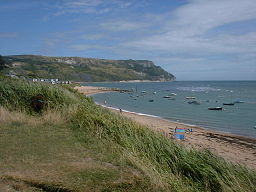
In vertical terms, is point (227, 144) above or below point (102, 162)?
below

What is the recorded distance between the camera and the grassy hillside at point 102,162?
4555 mm

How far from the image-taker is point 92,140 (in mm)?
7215

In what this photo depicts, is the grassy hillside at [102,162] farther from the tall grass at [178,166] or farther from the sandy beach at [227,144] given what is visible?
the sandy beach at [227,144]

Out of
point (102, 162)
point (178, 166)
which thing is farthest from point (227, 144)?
point (102, 162)

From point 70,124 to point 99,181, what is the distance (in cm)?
490

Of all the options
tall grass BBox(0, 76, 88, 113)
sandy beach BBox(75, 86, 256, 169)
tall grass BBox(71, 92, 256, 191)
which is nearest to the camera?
tall grass BBox(71, 92, 256, 191)

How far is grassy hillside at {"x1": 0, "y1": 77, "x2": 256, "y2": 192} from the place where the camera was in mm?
4555

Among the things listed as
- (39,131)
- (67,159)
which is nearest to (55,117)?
(39,131)

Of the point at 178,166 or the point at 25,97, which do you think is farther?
the point at 25,97

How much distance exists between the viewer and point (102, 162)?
555cm

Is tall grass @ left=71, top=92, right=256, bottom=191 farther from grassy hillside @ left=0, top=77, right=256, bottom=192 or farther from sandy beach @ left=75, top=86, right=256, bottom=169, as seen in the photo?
sandy beach @ left=75, top=86, right=256, bottom=169

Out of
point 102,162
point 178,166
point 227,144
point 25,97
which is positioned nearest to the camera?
point 102,162

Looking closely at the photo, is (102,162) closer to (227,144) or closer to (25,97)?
(25,97)

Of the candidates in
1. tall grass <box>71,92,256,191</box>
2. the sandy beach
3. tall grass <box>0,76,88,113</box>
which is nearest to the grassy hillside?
tall grass <box>71,92,256,191</box>
